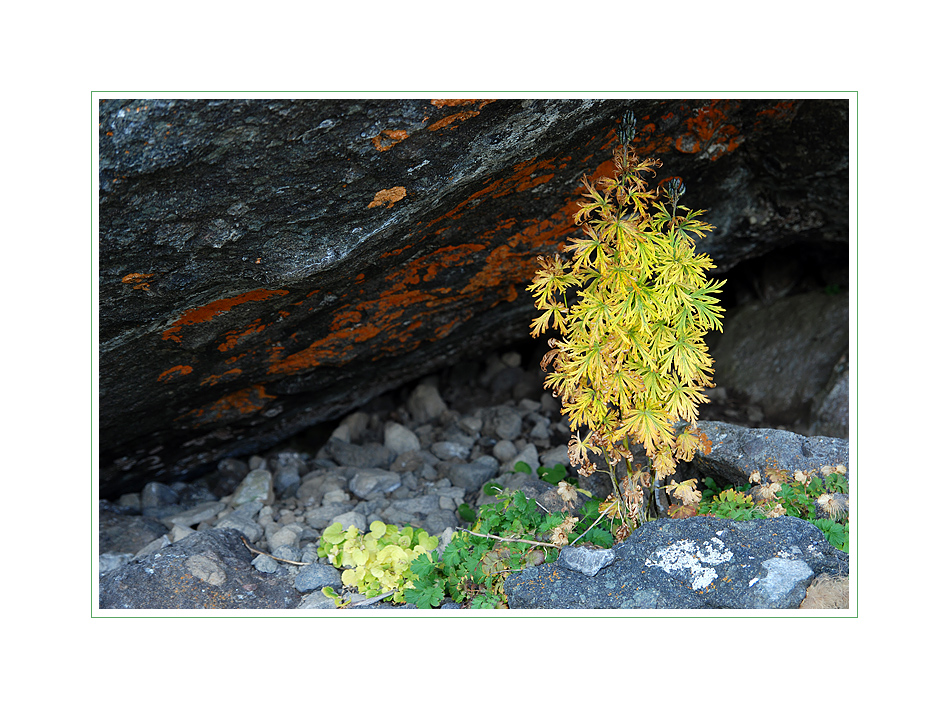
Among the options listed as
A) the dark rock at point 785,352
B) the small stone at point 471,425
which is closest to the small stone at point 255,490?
the small stone at point 471,425

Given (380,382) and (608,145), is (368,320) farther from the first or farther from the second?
(608,145)

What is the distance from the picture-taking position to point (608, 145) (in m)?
2.65

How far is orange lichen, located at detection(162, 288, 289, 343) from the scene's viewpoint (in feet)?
8.63

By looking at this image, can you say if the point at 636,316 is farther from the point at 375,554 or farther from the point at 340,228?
the point at 375,554

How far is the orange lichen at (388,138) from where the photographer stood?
220 cm

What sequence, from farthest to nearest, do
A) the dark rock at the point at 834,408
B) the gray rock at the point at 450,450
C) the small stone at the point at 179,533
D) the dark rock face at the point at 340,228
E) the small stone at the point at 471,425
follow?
the small stone at the point at 471,425 < the gray rock at the point at 450,450 < the dark rock at the point at 834,408 < the small stone at the point at 179,533 < the dark rock face at the point at 340,228

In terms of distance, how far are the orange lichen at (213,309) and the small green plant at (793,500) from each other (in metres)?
1.86

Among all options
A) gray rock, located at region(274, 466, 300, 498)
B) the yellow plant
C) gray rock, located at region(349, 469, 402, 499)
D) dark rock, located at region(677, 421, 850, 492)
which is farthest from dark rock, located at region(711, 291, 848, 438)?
gray rock, located at region(274, 466, 300, 498)

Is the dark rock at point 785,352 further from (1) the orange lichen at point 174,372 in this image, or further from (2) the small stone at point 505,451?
(1) the orange lichen at point 174,372

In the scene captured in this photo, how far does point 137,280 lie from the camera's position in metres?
2.39

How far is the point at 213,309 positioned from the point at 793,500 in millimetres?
2443

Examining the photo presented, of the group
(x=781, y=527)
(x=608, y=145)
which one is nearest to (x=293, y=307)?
(x=608, y=145)
